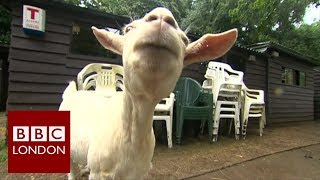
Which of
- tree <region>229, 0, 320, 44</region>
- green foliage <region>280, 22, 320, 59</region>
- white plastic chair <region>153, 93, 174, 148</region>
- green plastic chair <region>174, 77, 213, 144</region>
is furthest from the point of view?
green foliage <region>280, 22, 320, 59</region>

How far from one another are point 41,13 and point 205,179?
3.81m

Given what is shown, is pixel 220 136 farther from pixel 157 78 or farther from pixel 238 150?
pixel 157 78

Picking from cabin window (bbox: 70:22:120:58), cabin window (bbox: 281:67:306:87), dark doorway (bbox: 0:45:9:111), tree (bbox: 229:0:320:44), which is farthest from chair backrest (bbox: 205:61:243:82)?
dark doorway (bbox: 0:45:9:111)

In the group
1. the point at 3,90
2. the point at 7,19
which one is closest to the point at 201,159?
the point at 3,90

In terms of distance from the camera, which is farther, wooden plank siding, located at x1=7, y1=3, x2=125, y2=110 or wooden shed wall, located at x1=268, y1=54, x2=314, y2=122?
wooden shed wall, located at x1=268, y1=54, x2=314, y2=122

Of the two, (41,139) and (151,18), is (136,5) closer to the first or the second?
(41,139)

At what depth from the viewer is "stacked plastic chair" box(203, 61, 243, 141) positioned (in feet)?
19.8

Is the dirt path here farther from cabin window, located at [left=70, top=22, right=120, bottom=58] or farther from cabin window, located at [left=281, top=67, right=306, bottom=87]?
cabin window, located at [left=281, top=67, right=306, bottom=87]

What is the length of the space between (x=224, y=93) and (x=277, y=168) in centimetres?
213

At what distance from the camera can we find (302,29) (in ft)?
62.1

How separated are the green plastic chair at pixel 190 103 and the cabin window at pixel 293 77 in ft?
24.3

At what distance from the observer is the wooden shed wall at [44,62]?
16.4ft

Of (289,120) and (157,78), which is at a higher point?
(157,78)

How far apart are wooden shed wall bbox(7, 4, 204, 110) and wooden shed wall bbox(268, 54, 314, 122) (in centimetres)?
777
